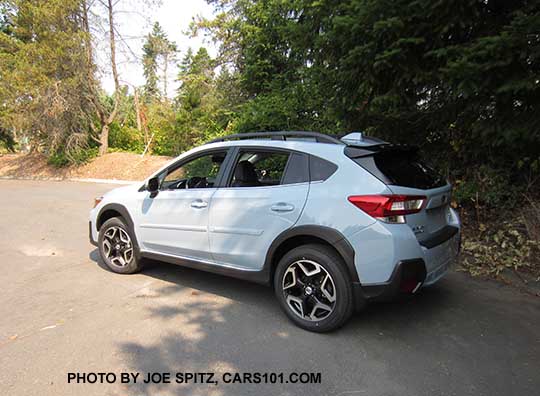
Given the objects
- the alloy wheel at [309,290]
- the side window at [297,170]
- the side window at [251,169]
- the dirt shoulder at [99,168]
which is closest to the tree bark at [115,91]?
the dirt shoulder at [99,168]

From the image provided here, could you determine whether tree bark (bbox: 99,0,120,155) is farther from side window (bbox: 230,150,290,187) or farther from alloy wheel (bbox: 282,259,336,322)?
alloy wheel (bbox: 282,259,336,322)

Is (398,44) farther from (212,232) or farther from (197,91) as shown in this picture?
(197,91)

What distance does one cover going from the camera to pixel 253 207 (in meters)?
3.35

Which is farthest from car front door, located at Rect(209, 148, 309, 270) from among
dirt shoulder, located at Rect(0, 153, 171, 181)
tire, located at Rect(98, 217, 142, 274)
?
dirt shoulder, located at Rect(0, 153, 171, 181)

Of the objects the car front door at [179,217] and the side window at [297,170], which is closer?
the side window at [297,170]

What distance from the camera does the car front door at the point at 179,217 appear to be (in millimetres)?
3738

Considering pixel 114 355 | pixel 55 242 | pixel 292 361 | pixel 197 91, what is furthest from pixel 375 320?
pixel 197 91

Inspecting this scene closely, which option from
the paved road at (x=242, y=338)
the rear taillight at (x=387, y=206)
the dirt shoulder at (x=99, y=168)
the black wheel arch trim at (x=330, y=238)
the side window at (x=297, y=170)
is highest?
the side window at (x=297, y=170)

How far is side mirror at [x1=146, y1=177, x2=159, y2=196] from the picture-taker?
4098 millimetres

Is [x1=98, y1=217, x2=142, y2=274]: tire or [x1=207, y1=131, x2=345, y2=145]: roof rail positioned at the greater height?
[x1=207, y1=131, x2=345, y2=145]: roof rail

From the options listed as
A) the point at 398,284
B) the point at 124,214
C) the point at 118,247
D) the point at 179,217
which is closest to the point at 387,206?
the point at 398,284

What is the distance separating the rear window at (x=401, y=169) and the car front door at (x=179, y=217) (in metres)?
1.58

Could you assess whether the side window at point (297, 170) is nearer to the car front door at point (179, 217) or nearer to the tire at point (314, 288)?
the tire at point (314, 288)

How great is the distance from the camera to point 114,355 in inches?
109
